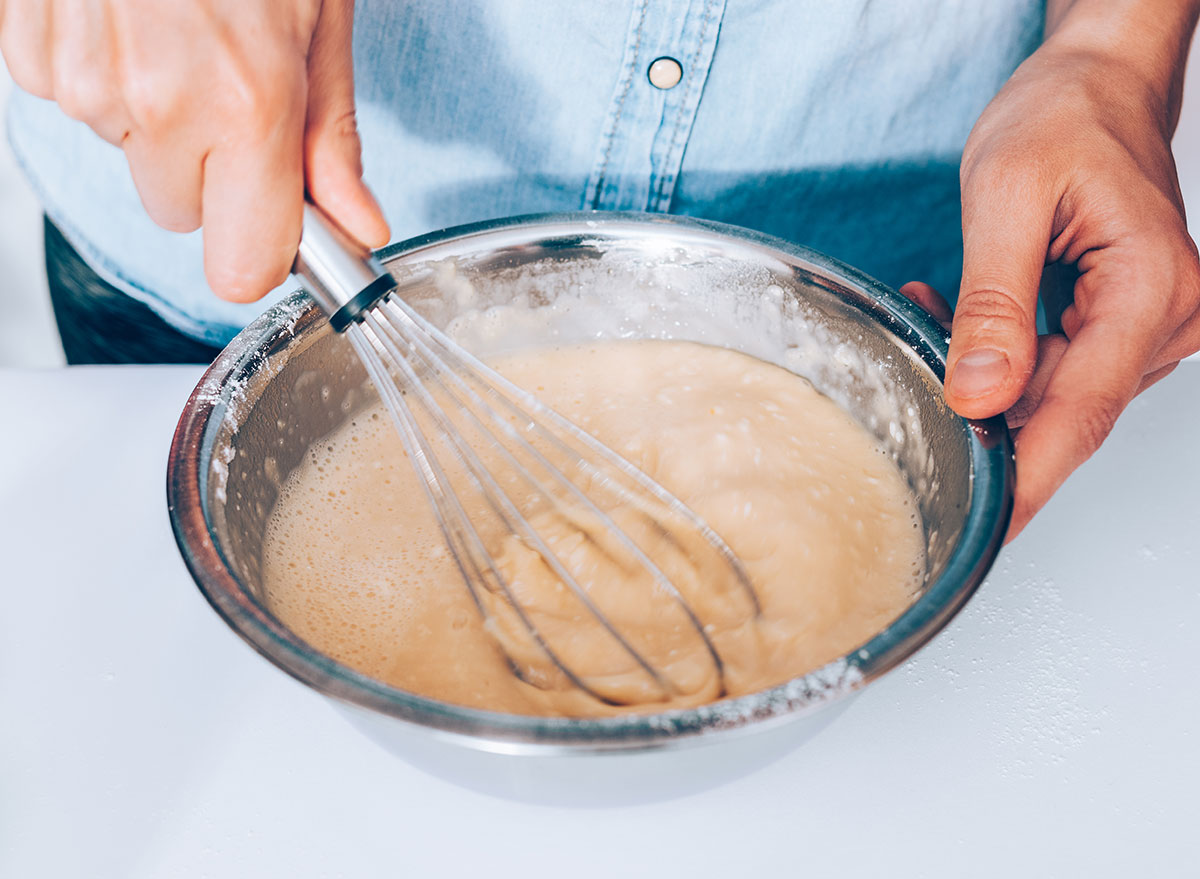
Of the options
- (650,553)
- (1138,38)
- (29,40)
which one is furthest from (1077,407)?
(29,40)

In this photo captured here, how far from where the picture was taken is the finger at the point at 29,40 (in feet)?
1.64

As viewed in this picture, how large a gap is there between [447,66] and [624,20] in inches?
5.9

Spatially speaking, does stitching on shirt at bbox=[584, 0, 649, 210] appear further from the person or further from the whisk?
the whisk

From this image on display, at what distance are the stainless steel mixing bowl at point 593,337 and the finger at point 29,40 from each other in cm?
18

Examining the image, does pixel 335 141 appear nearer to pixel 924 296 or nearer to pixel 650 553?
pixel 650 553

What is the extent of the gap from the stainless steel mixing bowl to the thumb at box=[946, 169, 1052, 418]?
2cm

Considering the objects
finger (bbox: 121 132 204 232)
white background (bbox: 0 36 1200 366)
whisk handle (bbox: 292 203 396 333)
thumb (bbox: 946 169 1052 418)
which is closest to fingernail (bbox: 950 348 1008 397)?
thumb (bbox: 946 169 1052 418)

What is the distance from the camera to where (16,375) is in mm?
823

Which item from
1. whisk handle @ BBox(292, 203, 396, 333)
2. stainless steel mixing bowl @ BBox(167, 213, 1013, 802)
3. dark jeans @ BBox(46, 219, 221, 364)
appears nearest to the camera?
stainless steel mixing bowl @ BBox(167, 213, 1013, 802)

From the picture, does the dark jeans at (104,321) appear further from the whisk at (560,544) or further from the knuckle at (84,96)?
the knuckle at (84,96)

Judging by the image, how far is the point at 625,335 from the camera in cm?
80

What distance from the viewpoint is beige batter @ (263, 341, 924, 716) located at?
55 cm

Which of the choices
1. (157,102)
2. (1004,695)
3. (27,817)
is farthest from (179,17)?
(1004,695)

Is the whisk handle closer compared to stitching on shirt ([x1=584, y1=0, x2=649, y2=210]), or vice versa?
the whisk handle
